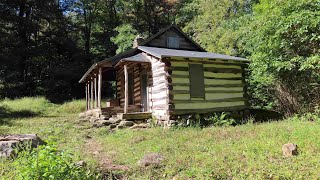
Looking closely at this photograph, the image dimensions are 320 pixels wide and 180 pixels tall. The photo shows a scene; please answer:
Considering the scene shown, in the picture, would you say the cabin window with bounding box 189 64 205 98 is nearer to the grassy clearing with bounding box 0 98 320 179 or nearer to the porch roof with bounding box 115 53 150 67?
the porch roof with bounding box 115 53 150 67

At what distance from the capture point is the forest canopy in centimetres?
1209

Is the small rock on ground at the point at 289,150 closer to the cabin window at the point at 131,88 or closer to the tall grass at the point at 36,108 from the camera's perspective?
the cabin window at the point at 131,88

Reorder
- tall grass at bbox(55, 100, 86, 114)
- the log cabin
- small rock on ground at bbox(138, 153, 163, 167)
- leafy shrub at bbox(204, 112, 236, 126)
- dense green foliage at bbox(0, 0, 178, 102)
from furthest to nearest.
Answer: dense green foliage at bbox(0, 0, 178, 102)
tall grass at bbox(55, 100, 86, 114)
the log cabin
leafy shrub at bbox(204, 112, 236, 126)
small rock on ground at bbox(138, 153, 163, 167)

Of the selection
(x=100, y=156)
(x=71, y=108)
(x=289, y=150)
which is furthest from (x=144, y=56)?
(x=71, y=108)

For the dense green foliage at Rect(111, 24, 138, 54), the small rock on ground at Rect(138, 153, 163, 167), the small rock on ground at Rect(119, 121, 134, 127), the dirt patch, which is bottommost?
the dirt patch

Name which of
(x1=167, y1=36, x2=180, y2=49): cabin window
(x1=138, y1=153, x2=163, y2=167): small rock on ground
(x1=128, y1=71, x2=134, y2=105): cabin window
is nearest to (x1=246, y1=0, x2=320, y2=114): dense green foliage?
(x1=167, y1=36, x2=180, y2=49): cabin window

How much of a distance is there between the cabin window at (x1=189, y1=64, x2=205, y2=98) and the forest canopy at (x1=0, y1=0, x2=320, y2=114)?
2.58 m

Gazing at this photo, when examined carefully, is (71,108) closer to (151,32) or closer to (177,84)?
(177,84)

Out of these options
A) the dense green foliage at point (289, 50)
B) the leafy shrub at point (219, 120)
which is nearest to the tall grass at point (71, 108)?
the leafy shrub at point (219, 120)

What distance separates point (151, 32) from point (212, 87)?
21.2 meters

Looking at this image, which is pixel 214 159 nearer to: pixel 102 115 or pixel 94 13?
pixel 102 115

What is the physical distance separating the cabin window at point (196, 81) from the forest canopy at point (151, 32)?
2575 mm

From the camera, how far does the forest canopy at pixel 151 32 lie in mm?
12086

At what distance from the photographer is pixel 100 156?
23.3 ft
